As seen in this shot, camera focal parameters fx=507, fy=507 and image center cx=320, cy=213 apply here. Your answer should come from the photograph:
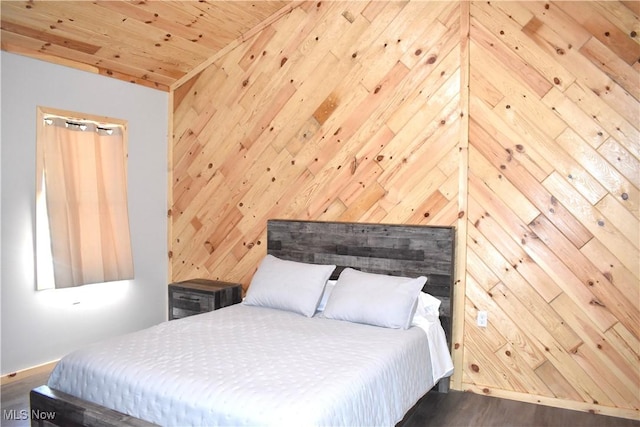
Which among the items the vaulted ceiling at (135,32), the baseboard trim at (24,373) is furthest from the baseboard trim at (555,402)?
the vaulted ceiling at (135,32)

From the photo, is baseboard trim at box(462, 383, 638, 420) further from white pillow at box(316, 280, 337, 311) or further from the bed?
white pillow at box(316, 280, 337, 311)

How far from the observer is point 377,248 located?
3.65 meters

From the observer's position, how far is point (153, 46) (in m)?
4.09

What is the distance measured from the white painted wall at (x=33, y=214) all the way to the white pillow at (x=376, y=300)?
6.75 ft

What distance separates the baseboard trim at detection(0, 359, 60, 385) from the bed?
127cm

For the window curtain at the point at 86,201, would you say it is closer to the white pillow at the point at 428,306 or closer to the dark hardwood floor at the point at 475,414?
the dark hardwood floor at the point at 475,414

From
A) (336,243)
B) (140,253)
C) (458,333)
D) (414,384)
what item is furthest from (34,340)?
(458,333)

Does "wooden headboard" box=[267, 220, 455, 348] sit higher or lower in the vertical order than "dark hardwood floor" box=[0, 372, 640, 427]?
higher

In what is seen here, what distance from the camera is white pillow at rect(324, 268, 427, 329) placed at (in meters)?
3.10

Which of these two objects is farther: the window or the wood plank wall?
the window

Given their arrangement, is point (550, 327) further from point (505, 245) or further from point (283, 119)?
point (283, 119)

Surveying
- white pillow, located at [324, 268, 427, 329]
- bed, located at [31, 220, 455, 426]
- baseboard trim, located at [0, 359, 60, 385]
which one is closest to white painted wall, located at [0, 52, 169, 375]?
baseboard trim, located at [0, 359, 60, 385]

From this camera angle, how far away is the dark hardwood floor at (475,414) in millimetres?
2959

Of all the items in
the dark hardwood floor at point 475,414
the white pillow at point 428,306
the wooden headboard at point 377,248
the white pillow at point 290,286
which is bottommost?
the dark hardwood floor at point 475,414
